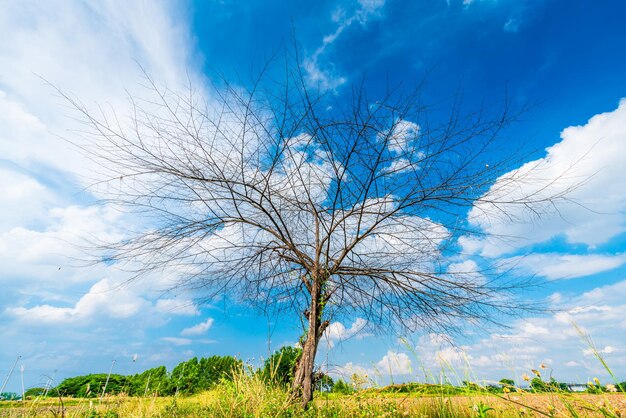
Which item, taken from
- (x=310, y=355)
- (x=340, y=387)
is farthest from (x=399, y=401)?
(x=310, y=355)

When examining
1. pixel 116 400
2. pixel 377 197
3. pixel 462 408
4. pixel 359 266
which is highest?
pixel 377 197

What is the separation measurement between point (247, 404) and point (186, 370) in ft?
27.3

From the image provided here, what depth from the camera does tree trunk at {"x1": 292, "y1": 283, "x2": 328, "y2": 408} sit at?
440cm

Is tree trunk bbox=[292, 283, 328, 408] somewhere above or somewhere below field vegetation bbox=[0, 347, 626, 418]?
above

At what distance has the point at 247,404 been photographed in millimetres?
4148

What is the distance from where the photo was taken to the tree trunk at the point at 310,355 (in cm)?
440

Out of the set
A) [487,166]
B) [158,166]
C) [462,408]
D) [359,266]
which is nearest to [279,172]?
[158,166]

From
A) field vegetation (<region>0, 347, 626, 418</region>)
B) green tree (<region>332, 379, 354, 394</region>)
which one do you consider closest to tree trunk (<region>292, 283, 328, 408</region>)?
field vegetation (<region>0, 347, 626, 418</region>)

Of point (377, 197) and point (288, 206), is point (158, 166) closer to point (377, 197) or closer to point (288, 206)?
point (288, 206)

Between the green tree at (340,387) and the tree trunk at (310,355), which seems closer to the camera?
the tree trunk at (310,355)

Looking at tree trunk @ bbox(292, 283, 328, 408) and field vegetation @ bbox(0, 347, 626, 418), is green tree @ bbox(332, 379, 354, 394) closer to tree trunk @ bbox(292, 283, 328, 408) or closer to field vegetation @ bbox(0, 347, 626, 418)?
field vegetation @ bbox(0, 347, 626, 418)

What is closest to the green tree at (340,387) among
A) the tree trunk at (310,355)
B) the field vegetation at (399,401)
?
the field vegetation at (399,401)

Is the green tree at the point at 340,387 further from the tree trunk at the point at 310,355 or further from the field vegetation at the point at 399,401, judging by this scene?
the tree trunk at the point at 310,355

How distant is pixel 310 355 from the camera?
4.51 m
